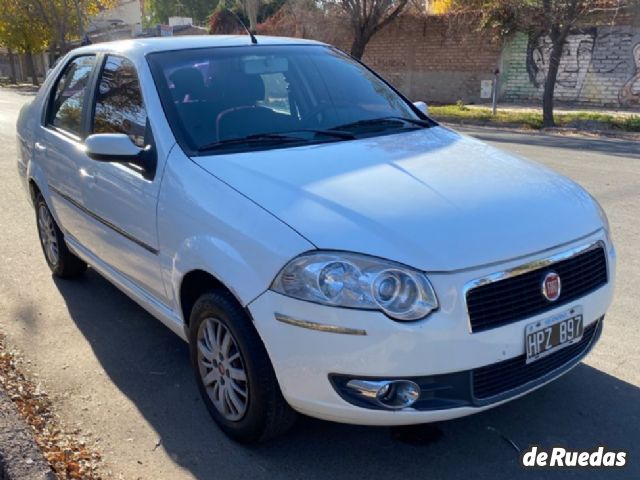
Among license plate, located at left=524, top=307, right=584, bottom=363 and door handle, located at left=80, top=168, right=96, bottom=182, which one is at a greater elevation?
door handle, located at left=80, top=168, right=96, bottom=182

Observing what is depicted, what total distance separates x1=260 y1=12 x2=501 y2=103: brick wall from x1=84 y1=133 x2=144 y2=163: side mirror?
21.5 meters

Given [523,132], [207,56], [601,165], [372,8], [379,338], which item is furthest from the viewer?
[372,8]

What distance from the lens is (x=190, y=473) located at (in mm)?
2873

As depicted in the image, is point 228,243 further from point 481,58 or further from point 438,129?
point 481,58

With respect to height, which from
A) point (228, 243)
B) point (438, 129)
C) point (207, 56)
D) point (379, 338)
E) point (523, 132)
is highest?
point (207, 56)

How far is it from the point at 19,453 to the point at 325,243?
1.60 meters

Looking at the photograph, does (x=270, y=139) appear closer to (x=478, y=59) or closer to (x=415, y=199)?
(x=415, y=199)

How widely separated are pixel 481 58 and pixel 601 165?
1475 cm

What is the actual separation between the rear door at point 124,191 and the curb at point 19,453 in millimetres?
903

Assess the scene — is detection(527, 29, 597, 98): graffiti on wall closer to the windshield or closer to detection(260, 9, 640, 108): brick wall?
detection(260, 9, 640, 108): brick wall

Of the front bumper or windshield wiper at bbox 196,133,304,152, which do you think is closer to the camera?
the front bumper

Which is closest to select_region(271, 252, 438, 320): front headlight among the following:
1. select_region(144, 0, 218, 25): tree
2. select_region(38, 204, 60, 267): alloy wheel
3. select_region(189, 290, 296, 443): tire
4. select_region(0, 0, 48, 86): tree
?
select_region(189, 290, 296, 443): tire

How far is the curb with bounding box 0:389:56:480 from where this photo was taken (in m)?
2.69

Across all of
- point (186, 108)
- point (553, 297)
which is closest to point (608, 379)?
point (553, 297)
